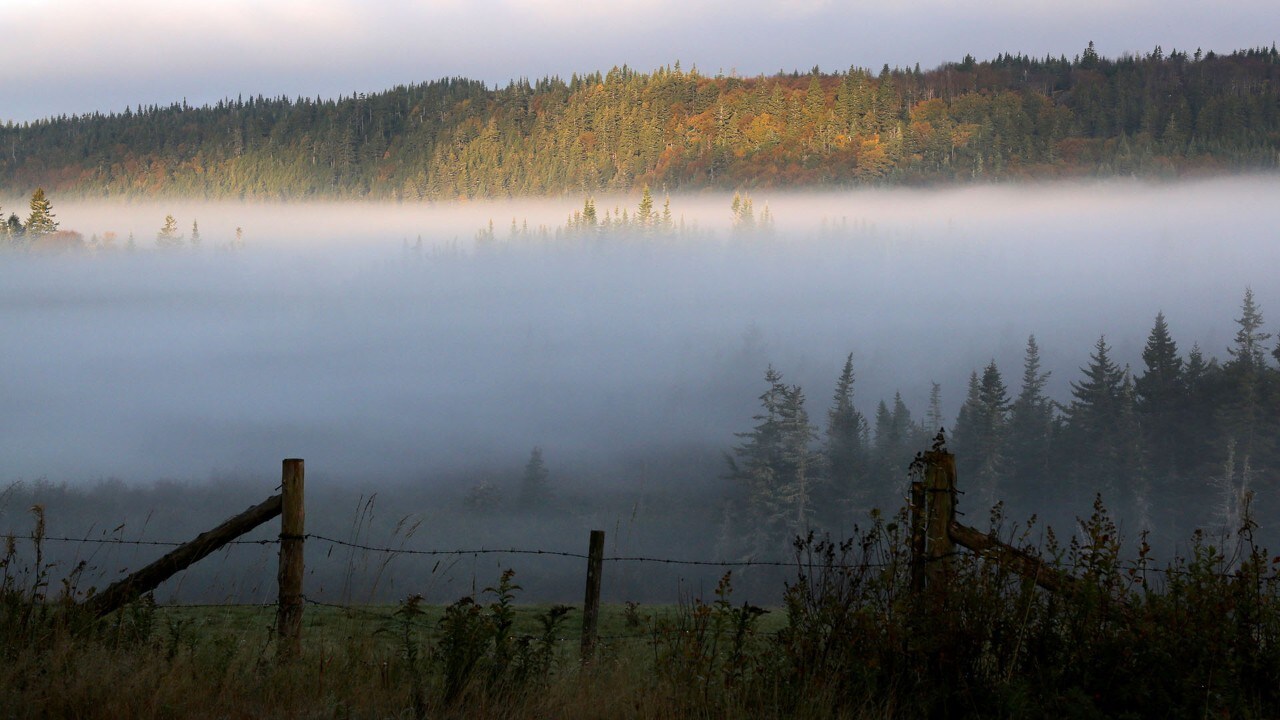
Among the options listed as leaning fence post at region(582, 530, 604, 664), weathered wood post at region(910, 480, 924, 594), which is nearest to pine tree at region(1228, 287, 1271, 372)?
leaning fence post at region(582, 530, 604, 664)

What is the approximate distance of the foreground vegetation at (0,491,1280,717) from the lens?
5059 millimetres

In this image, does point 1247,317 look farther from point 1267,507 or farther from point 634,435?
point 634,435

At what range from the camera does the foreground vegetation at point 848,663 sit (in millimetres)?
5059

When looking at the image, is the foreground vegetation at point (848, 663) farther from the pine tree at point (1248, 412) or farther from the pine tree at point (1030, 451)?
the pine tree at point (1030, 451)

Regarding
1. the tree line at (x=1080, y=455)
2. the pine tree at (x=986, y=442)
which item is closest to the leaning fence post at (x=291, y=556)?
the tree line at (x=1080, y=455)

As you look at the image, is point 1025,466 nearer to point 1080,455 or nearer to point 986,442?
point 1080,455

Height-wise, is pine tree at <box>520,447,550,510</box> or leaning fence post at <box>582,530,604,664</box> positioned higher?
leaning fence post at <box>582,530,604,664</box>

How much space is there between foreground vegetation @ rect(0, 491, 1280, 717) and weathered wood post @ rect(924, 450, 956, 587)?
0.32 ft

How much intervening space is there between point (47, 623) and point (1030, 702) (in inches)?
215

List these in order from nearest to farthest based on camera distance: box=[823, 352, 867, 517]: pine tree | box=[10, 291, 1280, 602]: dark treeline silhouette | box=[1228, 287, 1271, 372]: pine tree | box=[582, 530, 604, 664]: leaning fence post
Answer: box=[582, 530, 604, 664]: leaning fence post < box=[10, 291, 1280, 602]: dark treeline silhouette < box=[1228, 287, 1271, 372]: pine tree < box=[823, 352, 867, 517]: pine tree

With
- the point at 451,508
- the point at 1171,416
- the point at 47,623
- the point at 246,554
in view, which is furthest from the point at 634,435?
the point at 47,623

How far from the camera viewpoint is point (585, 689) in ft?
18.3

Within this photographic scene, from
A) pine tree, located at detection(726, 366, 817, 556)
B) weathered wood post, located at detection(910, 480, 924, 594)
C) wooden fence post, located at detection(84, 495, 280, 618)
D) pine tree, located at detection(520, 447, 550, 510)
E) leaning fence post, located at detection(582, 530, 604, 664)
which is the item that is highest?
weathered wood post, located at detection(910, 480, 924, 594)

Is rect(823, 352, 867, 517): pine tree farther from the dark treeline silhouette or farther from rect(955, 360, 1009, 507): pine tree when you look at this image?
rect(955, 360, 1009, 507): pine tree
